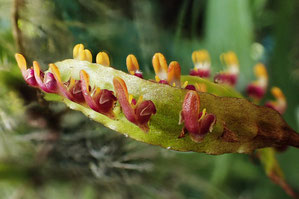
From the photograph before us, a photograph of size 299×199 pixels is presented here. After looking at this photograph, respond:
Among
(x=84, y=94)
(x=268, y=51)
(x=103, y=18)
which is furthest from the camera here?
(x=268, y=51)

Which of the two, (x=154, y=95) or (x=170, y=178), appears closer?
(x=154, y=95)

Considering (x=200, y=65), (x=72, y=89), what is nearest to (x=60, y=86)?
(x=72, y=89)

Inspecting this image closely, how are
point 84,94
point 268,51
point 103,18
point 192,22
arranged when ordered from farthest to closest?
point 268,51
point 192,22
point 103,18
point 84,94

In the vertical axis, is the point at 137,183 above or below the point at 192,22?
below

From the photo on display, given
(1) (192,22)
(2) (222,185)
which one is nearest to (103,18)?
(1) (192,22)

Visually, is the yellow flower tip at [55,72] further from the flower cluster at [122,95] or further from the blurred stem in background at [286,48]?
the blurred stem in background at [286,48]

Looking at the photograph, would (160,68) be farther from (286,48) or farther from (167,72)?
(286,48)

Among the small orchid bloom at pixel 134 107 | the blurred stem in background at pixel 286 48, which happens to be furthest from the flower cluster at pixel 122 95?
the blurred stem in background at pixel 286 48

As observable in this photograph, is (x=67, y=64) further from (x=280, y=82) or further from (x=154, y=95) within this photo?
(x=280, y=82)
